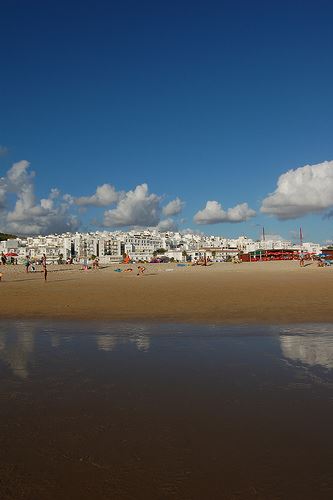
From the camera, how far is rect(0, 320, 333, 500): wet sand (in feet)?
10.5

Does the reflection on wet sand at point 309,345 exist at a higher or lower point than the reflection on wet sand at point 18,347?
lower

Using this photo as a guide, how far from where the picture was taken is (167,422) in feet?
14.5

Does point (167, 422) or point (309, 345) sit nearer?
point (167, 422)

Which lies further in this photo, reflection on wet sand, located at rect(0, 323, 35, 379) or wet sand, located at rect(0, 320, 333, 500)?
reflection on wet sand, located at rect(0, 323, 35, 379)

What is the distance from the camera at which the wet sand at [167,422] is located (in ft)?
10.5

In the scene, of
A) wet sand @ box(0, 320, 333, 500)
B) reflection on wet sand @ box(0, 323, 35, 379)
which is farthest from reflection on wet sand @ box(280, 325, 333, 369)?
reflection on wet sand @ box(0, 323, 35, 379)

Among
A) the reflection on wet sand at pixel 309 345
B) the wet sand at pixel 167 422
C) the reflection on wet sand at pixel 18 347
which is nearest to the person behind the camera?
the wet sand at pixel 167 422

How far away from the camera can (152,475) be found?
3.30 meters

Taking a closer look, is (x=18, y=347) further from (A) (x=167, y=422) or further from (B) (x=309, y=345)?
(B) (x=309, y=345)

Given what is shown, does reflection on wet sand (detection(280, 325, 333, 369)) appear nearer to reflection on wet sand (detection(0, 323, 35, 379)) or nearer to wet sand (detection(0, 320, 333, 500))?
wet sand (detection(0, 320, 333, 500))

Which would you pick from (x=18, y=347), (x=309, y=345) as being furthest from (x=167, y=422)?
(x=18, y=347)

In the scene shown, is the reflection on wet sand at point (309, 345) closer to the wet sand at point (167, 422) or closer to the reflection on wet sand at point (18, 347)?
the wet sand at point (167, 422)

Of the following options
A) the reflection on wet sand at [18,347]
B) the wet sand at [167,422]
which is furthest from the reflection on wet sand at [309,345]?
the reflection on wet sand at [18,347]

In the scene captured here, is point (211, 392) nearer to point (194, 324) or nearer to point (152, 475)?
point (152, 475)
